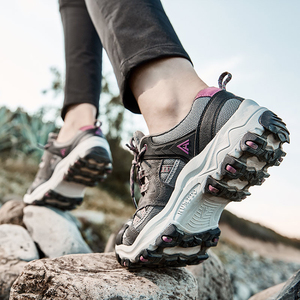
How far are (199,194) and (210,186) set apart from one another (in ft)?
0.22

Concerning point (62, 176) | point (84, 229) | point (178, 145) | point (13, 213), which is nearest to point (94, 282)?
point (178, 145)

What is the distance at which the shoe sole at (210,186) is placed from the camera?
112 centimetres

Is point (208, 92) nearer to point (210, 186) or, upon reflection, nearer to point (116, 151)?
point (210, 186)

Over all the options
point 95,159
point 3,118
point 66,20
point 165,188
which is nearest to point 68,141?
point 95,159

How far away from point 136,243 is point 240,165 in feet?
1.75

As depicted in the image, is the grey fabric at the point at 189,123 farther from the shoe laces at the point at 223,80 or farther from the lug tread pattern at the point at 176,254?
the lug tread pattern at the point at 176,254

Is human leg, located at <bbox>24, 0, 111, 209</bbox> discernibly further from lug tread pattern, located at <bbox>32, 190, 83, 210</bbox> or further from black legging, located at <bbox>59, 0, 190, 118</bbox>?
black legging, located at <bbox>59, 0, 190, 118</bbox>

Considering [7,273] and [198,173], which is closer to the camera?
[198,173]

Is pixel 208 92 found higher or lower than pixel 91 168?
higher

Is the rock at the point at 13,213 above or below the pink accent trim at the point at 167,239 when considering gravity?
below

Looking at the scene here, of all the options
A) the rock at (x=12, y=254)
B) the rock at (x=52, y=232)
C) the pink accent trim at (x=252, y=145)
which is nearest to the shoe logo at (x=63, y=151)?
the rock at (x=52, y=232)

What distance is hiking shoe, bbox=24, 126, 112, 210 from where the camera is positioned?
201cm

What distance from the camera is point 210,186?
1.17 m

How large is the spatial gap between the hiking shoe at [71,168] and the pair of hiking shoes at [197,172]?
669mm
